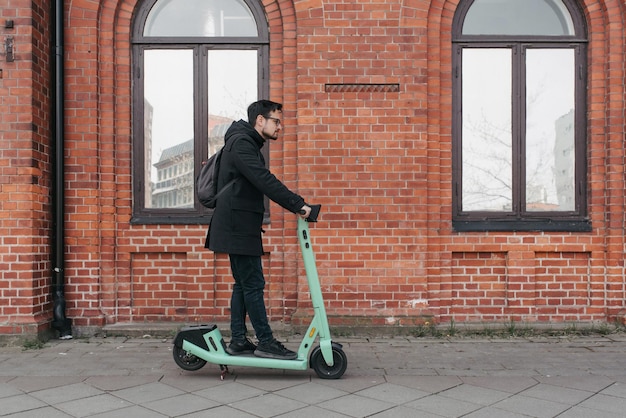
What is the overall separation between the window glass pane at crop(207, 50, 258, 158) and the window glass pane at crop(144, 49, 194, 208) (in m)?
0.24

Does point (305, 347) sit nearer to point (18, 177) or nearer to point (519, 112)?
point (18, 177)

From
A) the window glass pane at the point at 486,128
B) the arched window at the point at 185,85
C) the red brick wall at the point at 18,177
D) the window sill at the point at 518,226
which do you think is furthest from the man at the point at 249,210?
the window glass pane at the point at 486,128

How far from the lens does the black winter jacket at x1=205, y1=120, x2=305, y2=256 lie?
4688 mm

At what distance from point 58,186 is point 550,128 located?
5.53 metres

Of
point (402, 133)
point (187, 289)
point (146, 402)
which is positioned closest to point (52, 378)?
point (146, 402)

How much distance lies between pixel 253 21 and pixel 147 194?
229 cm

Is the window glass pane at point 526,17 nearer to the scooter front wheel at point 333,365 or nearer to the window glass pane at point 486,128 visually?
the window glass pane at point 486,128

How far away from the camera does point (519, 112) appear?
702 cm

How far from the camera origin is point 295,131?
6.74 metres

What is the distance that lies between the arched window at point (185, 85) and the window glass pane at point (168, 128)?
11 mm

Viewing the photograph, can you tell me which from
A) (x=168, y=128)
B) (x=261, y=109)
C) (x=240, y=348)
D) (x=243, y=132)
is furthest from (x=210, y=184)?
(x=168, y=128)

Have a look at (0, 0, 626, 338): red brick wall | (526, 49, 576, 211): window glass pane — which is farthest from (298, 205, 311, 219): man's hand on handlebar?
(526, 49, 576, 211): window glass pane

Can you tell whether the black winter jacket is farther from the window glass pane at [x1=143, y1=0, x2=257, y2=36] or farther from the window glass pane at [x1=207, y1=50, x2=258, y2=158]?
the window glass pane at [x1=143, y1=0, x2=257, y2=36]

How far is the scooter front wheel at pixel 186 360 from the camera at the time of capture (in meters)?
5.02
